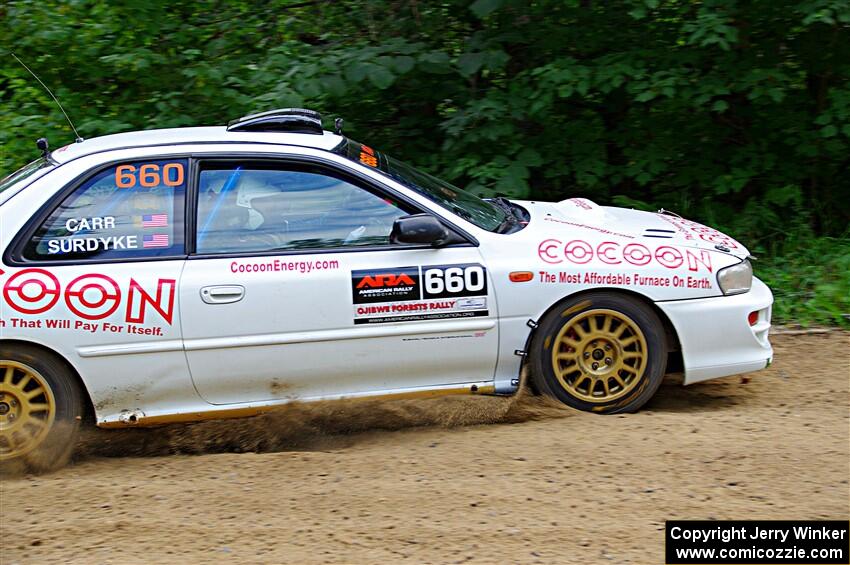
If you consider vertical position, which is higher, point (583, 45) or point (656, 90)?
point (583, 45)

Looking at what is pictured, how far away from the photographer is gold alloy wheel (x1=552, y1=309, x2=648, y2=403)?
17.0 ft

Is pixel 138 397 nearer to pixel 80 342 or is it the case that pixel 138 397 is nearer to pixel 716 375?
pixel 80 342

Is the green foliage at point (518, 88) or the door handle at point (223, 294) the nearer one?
the door handle at point (223, 294)

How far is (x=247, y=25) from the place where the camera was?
8.87 metres

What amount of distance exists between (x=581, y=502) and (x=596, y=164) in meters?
4.42

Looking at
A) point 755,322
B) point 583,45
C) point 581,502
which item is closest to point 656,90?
point 583,45

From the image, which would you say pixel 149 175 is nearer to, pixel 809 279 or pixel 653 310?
pixel 653 310

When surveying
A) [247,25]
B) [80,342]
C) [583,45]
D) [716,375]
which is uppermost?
[247,25]

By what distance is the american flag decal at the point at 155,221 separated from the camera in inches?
197

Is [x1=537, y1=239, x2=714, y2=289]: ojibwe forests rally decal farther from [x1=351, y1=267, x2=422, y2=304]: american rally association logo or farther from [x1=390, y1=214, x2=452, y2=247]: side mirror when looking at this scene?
[x1=351, y1=267, x2=422, y2=304]: american rally association logo

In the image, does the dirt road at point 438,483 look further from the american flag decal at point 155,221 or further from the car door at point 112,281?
the american flag decal at point 155,221

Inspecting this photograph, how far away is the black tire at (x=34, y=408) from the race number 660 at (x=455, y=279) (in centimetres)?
189
